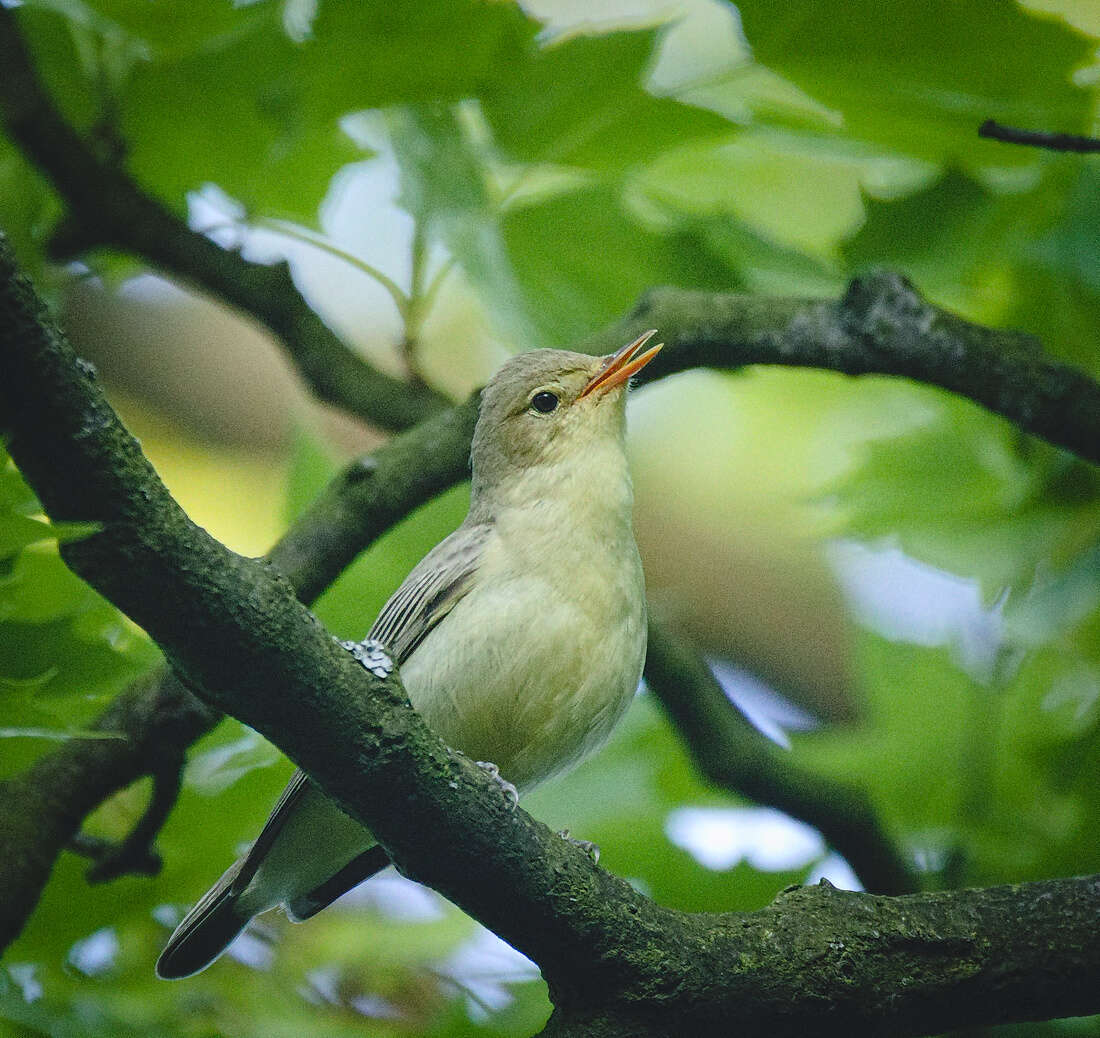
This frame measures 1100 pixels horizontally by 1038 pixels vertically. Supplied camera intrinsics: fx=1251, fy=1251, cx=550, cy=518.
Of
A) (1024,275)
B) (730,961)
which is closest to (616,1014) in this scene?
(730,961)

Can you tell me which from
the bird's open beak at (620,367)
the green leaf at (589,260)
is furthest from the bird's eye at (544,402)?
the green leaf at (589,260)

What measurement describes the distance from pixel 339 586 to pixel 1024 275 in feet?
8.14

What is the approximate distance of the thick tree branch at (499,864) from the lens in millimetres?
1876

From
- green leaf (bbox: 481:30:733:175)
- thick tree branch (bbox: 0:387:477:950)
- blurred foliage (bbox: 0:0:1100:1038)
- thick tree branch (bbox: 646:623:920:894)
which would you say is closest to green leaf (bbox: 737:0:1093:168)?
blurred foliage (bbox: 0:0:1100:1038)

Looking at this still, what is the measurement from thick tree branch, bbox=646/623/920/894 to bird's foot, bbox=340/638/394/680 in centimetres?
186

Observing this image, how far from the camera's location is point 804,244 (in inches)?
203

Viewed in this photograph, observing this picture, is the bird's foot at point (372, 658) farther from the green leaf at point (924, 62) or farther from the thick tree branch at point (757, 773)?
the green leaf at point (924, 62)

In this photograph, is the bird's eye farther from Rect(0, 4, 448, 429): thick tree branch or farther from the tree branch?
the tree branch

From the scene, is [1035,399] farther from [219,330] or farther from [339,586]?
[219,330]

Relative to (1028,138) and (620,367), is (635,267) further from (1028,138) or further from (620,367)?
(1028,138)

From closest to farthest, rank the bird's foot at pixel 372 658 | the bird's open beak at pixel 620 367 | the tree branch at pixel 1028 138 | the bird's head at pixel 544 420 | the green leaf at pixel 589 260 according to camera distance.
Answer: the bird's foot at pixel 372 658
the tree branch at pixel 1028 138
the bird's open beak at pixel 620 367
the bird's head at pixel 544 420
the green leaf at pixel 589 260

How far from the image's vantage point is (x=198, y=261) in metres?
4.22

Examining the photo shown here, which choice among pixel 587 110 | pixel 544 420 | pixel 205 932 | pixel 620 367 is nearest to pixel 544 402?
pixel 544 420

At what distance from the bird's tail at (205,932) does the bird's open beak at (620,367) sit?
162cm
